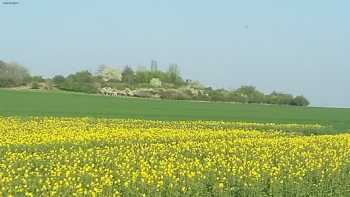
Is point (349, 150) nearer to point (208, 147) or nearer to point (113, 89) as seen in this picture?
point (208, 147)

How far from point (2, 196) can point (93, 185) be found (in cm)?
170

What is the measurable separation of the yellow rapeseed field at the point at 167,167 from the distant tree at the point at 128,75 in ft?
275

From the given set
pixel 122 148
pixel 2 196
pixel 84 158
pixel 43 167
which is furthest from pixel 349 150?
pixel 2 196

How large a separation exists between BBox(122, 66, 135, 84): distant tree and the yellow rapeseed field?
83.8 meters

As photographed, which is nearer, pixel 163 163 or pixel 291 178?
pixel 291 178

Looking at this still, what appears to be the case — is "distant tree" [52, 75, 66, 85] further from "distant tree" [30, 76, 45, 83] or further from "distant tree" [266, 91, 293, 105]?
"distant tree" [266, 91, 293, 105]

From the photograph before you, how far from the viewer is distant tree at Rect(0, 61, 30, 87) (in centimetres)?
8669

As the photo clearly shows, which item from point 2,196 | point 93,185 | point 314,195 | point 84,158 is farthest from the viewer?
point 84,158

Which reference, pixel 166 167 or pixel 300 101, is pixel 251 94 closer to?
pixel 300 101

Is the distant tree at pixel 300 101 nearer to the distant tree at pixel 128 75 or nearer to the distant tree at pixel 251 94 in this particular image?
the distant tree at pixel 251 94

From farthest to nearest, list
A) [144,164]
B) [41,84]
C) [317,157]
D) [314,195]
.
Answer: [41,84], [317,157], [144,164], [314,195]

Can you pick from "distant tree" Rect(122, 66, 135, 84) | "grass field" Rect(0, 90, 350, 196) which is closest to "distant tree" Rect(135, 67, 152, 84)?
"distant tree" Rect(122, 66, 135, 84)

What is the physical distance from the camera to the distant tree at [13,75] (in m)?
86.7

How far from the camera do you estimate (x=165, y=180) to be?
1243cm
